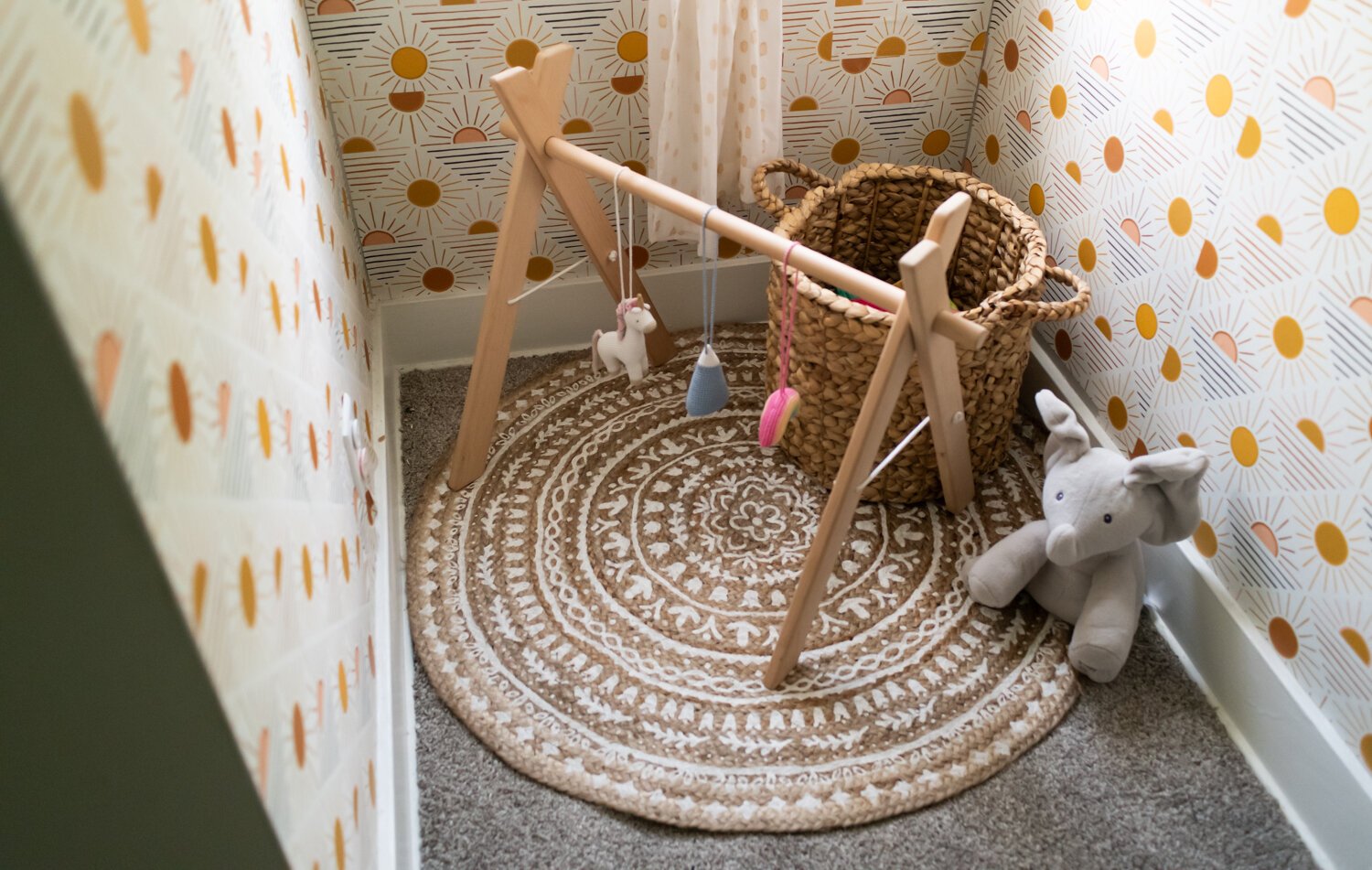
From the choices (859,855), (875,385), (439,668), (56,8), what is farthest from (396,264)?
(56,8)

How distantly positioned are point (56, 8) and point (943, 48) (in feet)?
5.41

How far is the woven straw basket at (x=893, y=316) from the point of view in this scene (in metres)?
1.51

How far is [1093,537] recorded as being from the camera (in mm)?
1438

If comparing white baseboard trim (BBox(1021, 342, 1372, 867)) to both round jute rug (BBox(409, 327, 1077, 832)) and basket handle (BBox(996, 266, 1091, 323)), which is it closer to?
round jute rug (BBox(409, 327, 1077, 832))

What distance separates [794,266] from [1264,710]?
837mm

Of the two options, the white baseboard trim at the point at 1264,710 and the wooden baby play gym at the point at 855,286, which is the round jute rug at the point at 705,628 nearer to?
the wooden baby play gym at the point at 855,286

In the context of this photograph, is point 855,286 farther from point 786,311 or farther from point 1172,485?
point 1172,485

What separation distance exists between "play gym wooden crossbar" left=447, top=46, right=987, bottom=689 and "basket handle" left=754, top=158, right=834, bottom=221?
0.82 ft

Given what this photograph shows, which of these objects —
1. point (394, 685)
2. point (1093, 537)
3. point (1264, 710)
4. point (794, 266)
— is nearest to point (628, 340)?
point (794, 266)

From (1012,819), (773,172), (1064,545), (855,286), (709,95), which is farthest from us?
(773,172)

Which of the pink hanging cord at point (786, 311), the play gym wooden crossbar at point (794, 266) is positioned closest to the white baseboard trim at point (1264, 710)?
the play gym wooden crossbar at point (794, 266)

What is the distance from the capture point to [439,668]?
1.49 metres

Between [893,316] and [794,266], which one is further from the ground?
[794,266]

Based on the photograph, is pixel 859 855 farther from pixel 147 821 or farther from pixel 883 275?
pixel 883 275
